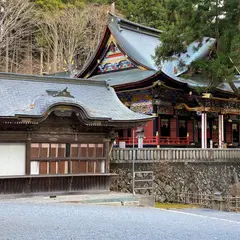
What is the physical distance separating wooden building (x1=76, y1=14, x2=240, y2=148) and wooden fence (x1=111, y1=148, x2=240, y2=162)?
162cm

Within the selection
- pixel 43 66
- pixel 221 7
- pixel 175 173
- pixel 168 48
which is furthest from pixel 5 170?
pixel 43 66

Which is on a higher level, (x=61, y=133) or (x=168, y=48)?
(x=168, y=48)

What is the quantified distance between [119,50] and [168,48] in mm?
5744

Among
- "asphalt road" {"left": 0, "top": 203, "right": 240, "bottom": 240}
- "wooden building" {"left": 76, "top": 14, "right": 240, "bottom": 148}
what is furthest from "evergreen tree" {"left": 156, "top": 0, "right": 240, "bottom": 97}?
"asphalt road" {"left": 0, "top": 203, "right": 240, "bottom": 240}

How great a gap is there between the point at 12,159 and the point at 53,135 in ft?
5.82

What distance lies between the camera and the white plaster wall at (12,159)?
16.4 meters

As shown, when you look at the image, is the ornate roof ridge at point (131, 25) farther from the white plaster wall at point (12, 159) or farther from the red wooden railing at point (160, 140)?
the white plaster wall at point (12, 159)

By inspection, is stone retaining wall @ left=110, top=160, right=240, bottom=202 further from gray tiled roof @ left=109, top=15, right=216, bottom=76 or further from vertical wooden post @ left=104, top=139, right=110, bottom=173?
gray tiled roof @ left=109, top=15, right=216, bottom=76

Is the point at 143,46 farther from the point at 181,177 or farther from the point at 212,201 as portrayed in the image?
the point at 212,201

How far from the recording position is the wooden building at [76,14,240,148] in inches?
1019

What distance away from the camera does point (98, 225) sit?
1095 centimetres

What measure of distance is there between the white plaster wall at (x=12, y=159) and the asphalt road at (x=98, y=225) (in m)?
2.01

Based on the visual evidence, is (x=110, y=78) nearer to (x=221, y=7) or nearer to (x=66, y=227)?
(x=221, y=7)

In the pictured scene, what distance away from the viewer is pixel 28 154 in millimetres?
16781
